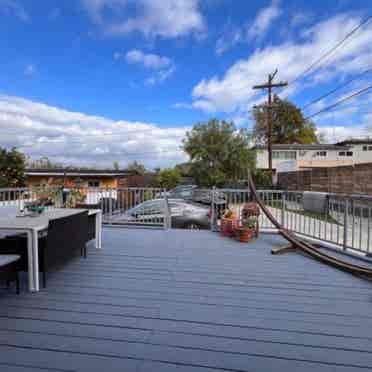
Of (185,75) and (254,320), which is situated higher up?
(185,75)

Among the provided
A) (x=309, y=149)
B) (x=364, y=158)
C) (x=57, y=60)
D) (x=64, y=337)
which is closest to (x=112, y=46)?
(x=57, y=60)

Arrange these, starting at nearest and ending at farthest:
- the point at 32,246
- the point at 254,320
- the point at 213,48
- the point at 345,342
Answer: the point at 345,342
the point at 254,320
the point at 32,246
the point at 213,48

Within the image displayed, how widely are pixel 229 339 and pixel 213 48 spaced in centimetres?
1144

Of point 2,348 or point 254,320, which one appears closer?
point 2,348

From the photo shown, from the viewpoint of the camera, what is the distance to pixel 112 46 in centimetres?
1005

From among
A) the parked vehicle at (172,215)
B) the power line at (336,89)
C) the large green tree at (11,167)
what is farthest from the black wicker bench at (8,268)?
the power line at (336,89)

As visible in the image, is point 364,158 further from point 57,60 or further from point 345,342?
point 345,342

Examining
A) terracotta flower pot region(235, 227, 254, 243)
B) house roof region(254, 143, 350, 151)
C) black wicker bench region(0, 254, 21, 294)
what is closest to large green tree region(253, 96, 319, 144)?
house roof region(254, 143, 350, 151)

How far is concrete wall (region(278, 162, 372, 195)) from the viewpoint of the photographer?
10891 mm

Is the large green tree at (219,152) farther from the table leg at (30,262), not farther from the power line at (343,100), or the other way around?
the table leg at (30,262)

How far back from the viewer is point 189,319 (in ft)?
6.46

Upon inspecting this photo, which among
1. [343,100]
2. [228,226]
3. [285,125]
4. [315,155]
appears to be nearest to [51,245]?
[228,226]

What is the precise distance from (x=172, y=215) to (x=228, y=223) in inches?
61.4

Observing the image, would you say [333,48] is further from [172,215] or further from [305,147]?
[305,147]
